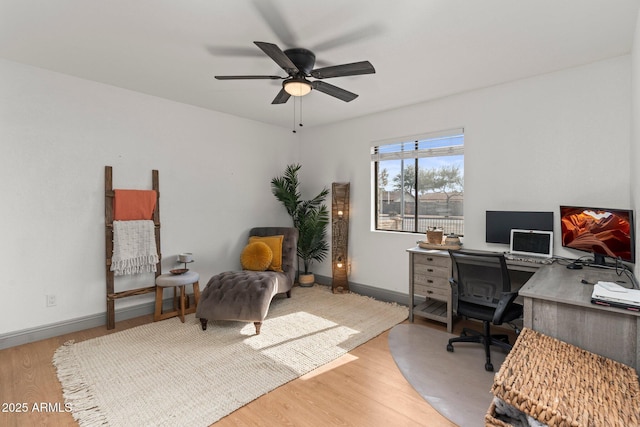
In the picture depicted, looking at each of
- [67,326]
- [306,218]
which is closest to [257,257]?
[306,218]

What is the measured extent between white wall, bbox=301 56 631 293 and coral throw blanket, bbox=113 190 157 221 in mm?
2880

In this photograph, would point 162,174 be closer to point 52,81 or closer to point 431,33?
point 52,81

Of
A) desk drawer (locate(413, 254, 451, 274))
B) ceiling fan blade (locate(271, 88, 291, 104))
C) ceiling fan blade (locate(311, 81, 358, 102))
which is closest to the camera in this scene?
ceiling fan blade (locate(311, 81, 358, 102))

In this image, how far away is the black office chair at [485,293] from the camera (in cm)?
242

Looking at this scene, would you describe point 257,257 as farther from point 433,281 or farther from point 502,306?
point 502,306

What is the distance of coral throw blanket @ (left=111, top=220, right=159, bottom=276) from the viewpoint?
3.28 metres

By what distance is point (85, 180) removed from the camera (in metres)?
3.17

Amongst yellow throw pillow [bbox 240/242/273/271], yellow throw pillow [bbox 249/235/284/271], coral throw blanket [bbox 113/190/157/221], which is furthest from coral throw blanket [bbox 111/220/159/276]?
yellow throw pillow [bbox 249/235/284/271]

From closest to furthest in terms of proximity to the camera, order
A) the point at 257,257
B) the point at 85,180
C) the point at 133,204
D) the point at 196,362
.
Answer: the point at 196,362 < the point at 85,180 < the point at 133,204 < the point at 257,257

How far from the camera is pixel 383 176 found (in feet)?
14.5

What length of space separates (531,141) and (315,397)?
3108mm

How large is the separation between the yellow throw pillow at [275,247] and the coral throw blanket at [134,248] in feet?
4.21

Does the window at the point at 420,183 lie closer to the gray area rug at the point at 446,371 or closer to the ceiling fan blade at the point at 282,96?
the gray area rug at the point at 446,371

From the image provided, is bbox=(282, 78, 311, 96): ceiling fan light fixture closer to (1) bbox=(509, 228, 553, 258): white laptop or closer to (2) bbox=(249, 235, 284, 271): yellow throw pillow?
(2) bbox=(249, 235, 284, 271): yellow throw pillow
